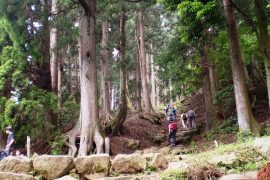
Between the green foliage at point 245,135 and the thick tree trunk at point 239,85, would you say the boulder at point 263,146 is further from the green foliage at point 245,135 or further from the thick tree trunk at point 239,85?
the thick tree trunk at point 239,85

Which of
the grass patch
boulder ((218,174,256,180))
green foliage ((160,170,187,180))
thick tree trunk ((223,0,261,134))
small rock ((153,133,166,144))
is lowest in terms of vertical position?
boulder ((218,174,256,180))

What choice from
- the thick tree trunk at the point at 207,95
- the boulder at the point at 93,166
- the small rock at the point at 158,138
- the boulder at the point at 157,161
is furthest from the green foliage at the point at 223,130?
the boulder at the point at 93,166

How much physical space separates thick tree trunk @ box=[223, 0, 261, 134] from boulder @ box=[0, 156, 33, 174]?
7618 mm

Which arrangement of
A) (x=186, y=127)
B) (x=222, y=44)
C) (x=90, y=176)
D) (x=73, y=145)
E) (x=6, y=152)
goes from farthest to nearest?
(x=186, y=127) → (x=222, y=44) → (x=73, y=145) → (x=6, y=152) → (x=90, y=176)

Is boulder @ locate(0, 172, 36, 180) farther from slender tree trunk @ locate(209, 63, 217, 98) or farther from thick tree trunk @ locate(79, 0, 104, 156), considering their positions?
slender tree trunk @ locate(209, 63, 217, 98)

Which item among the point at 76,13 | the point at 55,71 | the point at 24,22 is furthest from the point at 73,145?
the point at 76,13

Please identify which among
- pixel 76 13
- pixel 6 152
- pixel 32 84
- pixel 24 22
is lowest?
pixel 6 152

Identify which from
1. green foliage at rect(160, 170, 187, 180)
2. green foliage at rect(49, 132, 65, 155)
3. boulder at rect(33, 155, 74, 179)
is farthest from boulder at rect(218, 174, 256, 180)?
green foliage at rect(49, 132, 65, 155)

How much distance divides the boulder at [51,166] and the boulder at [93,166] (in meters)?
0.33

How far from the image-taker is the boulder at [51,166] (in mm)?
9102

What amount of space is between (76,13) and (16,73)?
5607 mm

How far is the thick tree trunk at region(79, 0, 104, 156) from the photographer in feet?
45.1

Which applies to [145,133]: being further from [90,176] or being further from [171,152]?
[90,176]

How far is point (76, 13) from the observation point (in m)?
19.8
